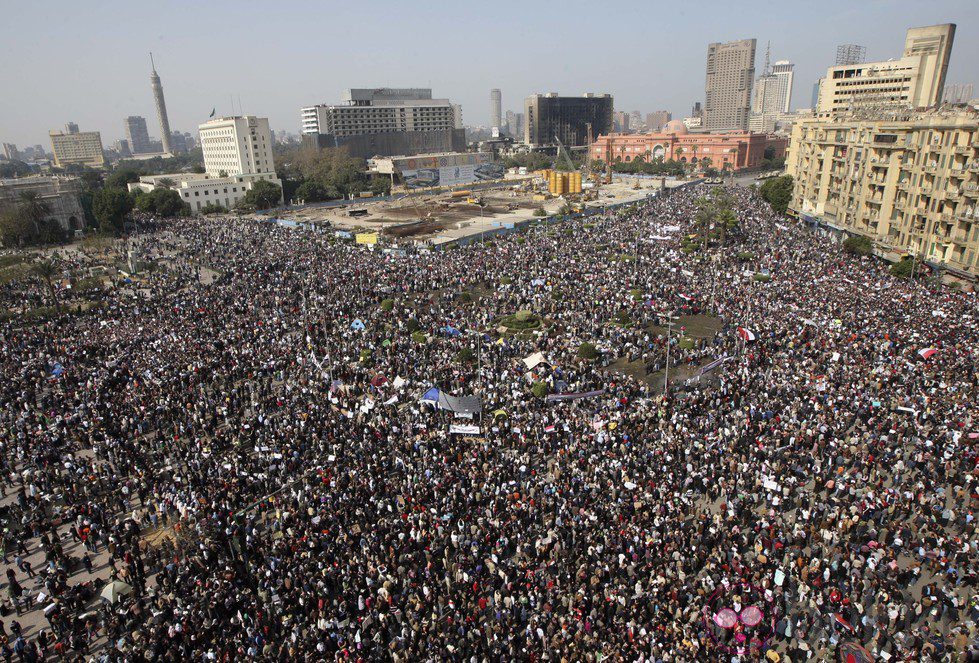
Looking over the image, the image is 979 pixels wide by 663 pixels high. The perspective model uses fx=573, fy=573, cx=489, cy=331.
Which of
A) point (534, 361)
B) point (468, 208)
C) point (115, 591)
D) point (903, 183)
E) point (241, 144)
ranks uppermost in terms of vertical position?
point (241, 144)

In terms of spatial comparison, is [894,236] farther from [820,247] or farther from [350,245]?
[350,245]

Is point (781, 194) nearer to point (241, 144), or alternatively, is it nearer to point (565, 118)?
point (241, 144)

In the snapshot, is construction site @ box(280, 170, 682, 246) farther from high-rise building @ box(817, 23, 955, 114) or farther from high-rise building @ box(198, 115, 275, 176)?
high-rise building @ box(817, 23, 955, 114)

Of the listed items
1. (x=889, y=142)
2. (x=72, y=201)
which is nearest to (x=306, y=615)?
(x=889, y=142)

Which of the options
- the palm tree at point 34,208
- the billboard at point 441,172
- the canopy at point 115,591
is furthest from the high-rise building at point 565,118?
the canopy at point 115,591

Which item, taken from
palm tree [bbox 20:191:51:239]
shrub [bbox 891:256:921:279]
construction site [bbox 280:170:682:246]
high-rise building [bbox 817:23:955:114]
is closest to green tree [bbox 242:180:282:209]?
construction site [bbox 280:170:682:246]

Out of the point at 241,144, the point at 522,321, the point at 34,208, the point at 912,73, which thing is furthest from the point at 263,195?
the point at 912,73

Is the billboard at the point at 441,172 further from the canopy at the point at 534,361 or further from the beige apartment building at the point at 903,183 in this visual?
the canopy at the point at 534,361
